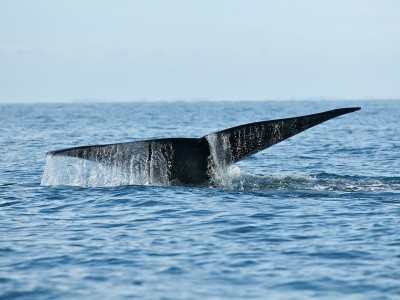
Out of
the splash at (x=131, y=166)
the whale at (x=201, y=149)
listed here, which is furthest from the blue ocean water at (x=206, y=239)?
the whale at (x=201, y=149)

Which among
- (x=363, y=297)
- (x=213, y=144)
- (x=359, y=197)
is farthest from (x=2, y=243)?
(x=359, y=197)

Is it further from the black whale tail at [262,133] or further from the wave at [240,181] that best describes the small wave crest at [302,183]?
the black whale tail at [262,133]

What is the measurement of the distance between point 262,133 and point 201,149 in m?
1.11

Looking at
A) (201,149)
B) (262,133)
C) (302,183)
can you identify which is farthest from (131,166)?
(302,183)

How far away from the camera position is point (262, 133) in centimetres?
1318

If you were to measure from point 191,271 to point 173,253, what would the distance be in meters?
0.92

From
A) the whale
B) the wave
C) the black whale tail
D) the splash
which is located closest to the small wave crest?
the wave

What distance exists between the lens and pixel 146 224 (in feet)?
39.7

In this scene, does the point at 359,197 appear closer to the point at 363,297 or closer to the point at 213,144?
the point at 213,144

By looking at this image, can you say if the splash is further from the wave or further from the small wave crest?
the small wave crest

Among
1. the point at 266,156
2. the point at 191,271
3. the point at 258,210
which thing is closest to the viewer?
the point at 191,271

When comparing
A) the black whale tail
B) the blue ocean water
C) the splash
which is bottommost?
the blue ocean water

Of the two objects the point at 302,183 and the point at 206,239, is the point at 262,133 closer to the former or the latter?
the point at 206,239

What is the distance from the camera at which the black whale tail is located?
13.0 meters
